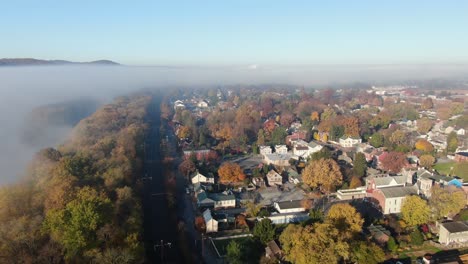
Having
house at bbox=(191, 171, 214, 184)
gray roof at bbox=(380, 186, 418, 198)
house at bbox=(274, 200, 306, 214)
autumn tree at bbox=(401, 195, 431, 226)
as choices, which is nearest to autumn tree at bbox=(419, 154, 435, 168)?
gray roof at bbox=(380, 186, 418, 198)

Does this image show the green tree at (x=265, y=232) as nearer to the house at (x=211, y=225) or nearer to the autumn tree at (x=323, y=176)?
the house at (x=211, y=225)

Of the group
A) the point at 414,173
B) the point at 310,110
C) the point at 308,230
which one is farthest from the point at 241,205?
the point at 310,110

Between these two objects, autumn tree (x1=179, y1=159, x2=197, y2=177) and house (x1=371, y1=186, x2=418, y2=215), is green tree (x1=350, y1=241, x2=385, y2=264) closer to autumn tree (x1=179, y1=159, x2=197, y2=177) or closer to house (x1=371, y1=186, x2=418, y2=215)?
house (x1=371, y1=186, x2=418, y2=215)

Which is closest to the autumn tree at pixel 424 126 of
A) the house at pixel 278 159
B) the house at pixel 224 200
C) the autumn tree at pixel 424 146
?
the autumn tree at pixel 424 146

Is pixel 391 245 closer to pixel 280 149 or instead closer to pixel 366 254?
pixel 366 254

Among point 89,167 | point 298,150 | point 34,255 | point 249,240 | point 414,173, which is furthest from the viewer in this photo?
point 298,150

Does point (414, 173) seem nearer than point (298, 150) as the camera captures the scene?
Yes

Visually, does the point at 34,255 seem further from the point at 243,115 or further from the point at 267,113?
the point at 267,113
